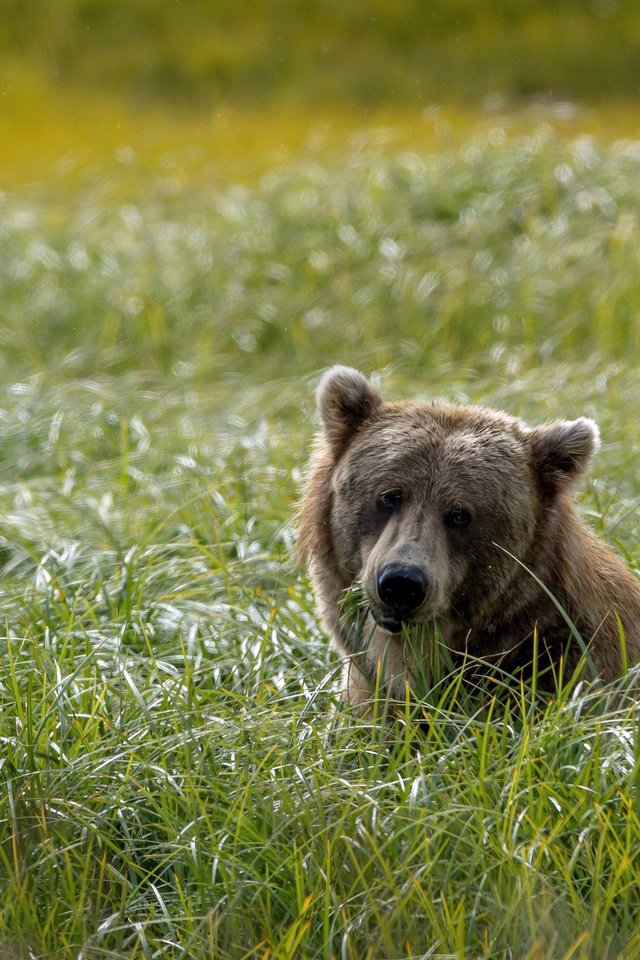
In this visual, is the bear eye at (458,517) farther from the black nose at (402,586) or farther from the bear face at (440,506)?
the black nose at (402,586)

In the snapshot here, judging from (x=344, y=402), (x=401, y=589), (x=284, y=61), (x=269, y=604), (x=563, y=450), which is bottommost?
(x=269, y=604)

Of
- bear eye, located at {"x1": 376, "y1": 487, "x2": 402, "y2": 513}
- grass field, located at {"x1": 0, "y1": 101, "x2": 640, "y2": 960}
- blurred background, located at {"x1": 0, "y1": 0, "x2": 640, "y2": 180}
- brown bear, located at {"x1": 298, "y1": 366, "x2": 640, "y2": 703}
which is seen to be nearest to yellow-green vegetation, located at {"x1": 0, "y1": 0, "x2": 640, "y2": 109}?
blurred background, located at {"x1": 0, "y1": 0, "x2": 640, "y2": 180}

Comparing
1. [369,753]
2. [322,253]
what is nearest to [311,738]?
[369,753]

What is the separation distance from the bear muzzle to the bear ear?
63cm

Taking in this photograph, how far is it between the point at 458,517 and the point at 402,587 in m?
0.38

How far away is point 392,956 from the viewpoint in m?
2.66

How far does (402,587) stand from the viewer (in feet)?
11.3

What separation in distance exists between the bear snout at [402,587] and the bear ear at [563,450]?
624mm

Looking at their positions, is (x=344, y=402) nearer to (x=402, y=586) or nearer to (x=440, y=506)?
(x=440, y=506)

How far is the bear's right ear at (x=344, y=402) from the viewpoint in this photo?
157 inches

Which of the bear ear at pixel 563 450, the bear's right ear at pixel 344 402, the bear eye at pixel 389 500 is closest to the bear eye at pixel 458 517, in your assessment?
the bear eye at pixel 389 500

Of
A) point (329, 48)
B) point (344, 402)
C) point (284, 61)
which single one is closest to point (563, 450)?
point (344, 402)

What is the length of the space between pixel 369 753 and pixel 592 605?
0.85m

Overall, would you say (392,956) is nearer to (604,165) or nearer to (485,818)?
(485,818)
